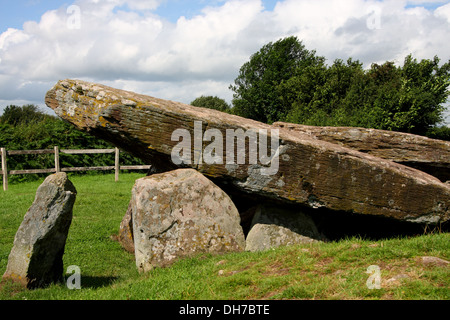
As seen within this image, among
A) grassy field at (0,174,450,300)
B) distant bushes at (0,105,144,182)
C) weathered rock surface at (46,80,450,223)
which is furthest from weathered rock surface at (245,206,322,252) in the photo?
distant bushes at (0,105,144,182)

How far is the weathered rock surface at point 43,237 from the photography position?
21.6 ft

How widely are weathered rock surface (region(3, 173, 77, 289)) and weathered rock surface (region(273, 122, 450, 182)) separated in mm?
7336

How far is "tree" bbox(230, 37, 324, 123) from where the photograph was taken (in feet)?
155

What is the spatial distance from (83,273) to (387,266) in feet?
19.7

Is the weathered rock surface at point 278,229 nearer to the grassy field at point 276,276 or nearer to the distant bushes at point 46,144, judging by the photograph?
the grassy field at point 276,276

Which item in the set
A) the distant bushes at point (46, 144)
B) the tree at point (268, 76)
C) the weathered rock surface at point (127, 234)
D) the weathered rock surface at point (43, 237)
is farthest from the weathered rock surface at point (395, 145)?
the tree at point (268, 76)

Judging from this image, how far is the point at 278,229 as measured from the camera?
9.00m

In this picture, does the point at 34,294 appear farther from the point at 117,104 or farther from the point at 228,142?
the point at 228,142

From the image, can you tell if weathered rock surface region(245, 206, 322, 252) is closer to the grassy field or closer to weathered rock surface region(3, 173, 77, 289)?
the grassy field

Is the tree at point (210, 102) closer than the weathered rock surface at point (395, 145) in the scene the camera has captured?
No

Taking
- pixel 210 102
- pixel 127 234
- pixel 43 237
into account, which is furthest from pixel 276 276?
pixel 210 102

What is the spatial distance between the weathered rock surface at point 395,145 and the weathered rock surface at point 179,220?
461cm

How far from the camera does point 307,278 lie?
18.9ft

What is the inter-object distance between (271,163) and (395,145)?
5025mm
